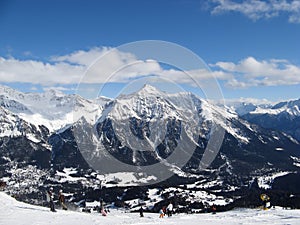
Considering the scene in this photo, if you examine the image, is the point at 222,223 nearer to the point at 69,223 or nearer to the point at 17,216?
the point at 69,223

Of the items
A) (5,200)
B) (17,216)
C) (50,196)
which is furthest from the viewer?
(5,200)

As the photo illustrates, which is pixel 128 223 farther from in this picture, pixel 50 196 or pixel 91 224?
pixel 50 196

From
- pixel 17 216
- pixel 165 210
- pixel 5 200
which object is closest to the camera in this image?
pixel 17 216

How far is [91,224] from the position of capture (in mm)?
41188

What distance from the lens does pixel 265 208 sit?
217 ft

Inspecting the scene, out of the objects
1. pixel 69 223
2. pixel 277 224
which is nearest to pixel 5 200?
pixel 69 223

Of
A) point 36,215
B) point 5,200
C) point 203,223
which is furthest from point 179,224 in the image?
point 5,200

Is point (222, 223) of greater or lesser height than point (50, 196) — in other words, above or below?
below

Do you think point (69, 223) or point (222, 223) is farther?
point (222, 223)

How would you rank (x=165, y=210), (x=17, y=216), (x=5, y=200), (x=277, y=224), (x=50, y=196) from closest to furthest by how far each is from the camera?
1. (x=277, y=224)
2. (x=17, y=216)
3. (x=50, y=196)
4. (x=5, y=200)
5. (x=165, y=210)

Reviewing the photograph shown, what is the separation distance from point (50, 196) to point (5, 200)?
927 cm

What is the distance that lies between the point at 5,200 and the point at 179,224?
89.7ft

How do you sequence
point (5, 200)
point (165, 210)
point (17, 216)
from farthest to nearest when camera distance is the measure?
point (165, 210) → point (5, 200) → point (17, 216)

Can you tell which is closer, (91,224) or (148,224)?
(91,224)
